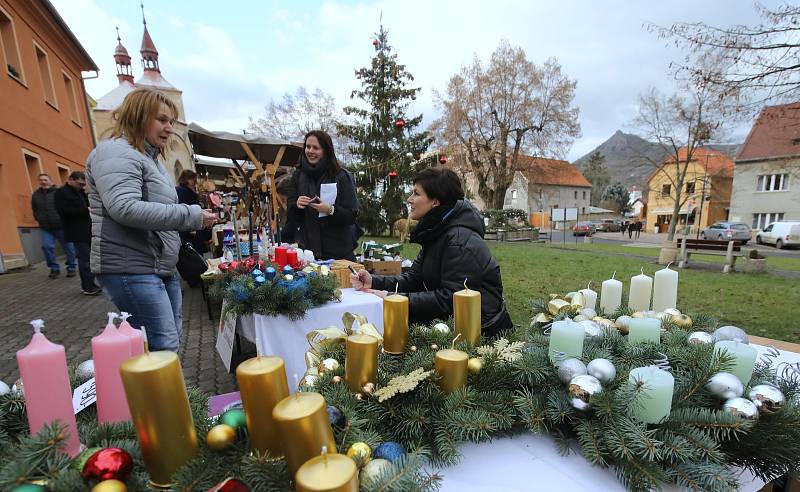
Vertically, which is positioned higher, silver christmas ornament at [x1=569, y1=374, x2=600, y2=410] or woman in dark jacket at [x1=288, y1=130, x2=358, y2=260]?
woman in dark jacket at [x1=288, y1=130, x2=358, y2=260]

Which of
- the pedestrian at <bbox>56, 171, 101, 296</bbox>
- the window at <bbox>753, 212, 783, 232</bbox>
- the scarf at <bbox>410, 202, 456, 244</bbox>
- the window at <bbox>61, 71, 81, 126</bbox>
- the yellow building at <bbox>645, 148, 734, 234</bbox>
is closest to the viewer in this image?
the scarf at <bbox>410, 202, 456, 244</bbox>

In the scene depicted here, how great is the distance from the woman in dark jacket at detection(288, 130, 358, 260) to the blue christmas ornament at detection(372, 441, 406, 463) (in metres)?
2.50

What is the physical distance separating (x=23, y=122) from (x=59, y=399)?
12075mm

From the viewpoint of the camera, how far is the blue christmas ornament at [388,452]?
688mm

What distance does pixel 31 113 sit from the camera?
917cm

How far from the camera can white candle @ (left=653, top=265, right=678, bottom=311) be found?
161 cm

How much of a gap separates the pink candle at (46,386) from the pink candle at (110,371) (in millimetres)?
51

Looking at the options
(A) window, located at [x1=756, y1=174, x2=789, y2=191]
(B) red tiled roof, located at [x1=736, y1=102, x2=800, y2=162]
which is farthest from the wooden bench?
(A) window, located at [x1=756, y1=174, x2=789, y2=191]

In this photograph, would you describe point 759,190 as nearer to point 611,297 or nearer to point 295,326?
point 611,297

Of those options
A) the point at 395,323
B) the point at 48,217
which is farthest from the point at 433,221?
the point at 48,217

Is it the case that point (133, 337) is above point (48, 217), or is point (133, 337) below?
below

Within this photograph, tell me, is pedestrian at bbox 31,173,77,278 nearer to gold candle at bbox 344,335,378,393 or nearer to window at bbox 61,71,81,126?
window at bbox 61,71,81,126

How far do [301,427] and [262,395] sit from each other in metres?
0.11

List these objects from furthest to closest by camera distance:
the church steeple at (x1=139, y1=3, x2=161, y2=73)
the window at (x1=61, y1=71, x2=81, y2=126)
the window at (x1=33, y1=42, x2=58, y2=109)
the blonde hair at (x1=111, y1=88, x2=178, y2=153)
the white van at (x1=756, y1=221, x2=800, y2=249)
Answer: the church steeple at (x1=139, y1=3, x2=161, y2=73) < the white van at (x1=756, y1=221, x2=800, y2=249) < the window at (x1=61, y1=71, x2=81, y2=126) < the window at (x1=33, y1=42, x2=58, y2=109) < the blonde hair at (x1=111, y1=88, x2=178, y2=153)
